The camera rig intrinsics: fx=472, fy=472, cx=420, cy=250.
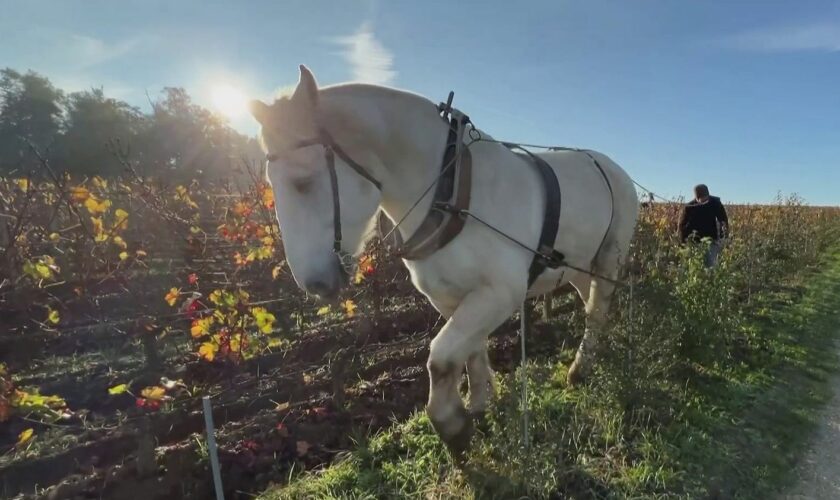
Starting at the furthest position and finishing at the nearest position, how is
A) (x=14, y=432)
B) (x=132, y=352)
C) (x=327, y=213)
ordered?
(x=132, y=352) < (x=14, y=432) < (x=327, y=213)

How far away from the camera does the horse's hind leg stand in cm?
310

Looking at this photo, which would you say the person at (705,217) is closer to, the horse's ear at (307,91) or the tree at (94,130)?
the horse's ear at (307,91)

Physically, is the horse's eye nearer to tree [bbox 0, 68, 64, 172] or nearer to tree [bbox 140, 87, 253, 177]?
tree [bbox 140, 87, 253, 177]

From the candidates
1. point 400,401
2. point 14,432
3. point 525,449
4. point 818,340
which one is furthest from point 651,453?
point 14,432

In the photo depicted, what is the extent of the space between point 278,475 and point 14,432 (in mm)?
2537

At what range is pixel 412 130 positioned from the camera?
2.19 meters

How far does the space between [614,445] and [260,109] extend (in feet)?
8.41

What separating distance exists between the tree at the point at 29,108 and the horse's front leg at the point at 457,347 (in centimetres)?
3707

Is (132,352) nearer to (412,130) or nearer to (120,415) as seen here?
(120,415)

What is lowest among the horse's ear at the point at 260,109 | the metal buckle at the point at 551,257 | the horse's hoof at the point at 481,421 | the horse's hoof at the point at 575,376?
the horse's hoof at the point at 481,421

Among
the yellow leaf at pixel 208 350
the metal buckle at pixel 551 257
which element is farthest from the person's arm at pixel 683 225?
the yellow leaf at pixel 208 350

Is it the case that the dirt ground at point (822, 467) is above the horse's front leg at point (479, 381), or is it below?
below

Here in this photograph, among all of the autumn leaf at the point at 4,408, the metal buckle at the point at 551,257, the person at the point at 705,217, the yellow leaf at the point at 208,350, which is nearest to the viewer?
the autumn leaf at the point at 4,408

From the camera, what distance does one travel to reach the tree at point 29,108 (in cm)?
3087
